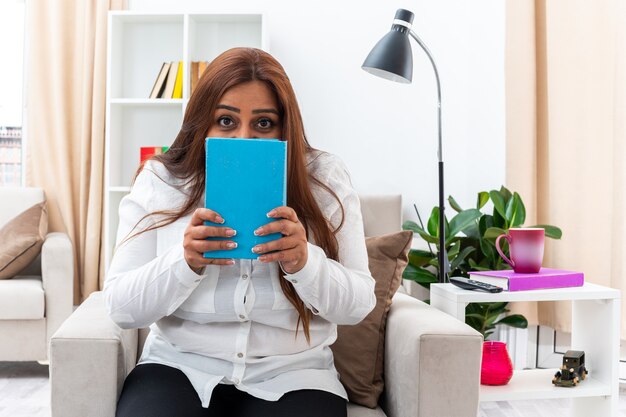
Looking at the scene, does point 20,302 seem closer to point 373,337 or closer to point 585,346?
point 373,337

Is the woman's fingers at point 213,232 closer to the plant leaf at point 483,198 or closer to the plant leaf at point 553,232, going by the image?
the plant leaf at point 553,232

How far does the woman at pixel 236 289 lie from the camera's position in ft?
4.08

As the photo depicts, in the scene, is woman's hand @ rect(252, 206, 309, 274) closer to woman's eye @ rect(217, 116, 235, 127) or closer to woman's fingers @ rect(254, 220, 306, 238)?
woman's fingers @ rect(254, 220, 306, 238)

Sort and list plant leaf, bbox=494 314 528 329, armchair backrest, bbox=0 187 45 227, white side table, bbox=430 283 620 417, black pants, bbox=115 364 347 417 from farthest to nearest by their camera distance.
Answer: armchair backrest, bbox=0 187 45 227
plant leaf, bbox=494 314 528 329
white side table, bbox=430 283 620 417
black pants, bbox=115 364 347 417

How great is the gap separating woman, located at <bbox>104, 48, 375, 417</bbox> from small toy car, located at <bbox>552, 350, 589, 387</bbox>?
72 centimetres

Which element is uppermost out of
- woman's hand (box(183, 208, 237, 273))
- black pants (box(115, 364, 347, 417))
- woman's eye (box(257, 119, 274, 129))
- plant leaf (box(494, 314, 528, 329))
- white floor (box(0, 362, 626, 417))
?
woman's eye (box(257, 119, 274, 129))

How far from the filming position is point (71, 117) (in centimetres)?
347

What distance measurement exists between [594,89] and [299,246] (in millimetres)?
1822

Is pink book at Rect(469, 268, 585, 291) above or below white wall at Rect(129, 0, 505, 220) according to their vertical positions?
below

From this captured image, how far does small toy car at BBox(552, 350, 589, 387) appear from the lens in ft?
5.91

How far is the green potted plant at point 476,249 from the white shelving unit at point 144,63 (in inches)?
52.7

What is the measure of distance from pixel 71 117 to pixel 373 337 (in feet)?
7.88

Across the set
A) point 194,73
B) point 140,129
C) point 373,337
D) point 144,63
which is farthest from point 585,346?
point 144,63

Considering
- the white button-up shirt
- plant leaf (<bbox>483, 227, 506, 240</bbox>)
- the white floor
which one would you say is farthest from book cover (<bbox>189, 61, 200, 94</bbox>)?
the white button-up shirt
